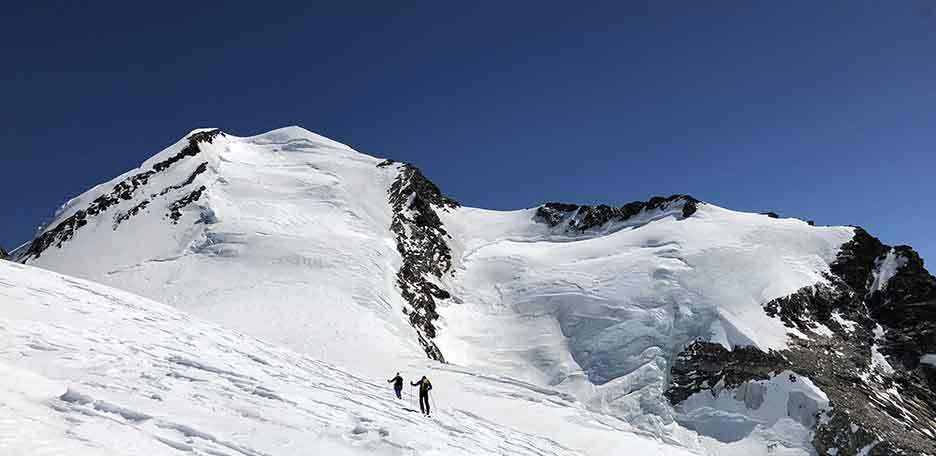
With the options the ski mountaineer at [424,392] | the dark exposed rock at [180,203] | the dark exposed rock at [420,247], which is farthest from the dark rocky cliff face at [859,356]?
the dark exposed rock at [180,203]

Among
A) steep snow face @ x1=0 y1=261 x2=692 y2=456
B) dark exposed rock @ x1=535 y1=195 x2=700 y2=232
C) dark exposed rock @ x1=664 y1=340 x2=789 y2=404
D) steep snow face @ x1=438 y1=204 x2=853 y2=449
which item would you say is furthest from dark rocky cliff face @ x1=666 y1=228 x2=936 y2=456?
dark exposed rock @ x1=535 y1=195 x2=700 y2=232

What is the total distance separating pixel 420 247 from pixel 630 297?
22219 mm

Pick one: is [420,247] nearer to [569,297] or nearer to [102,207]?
[569,297]

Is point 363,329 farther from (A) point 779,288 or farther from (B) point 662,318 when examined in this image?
(A) point 779,288

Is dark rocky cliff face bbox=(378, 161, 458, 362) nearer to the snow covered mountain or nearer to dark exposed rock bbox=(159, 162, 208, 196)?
the snow covered mountain

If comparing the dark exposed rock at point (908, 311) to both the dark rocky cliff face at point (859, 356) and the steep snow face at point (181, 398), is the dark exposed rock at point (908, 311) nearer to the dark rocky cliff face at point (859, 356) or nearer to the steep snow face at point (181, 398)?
the dark rocky cliff face at point (859, 356)

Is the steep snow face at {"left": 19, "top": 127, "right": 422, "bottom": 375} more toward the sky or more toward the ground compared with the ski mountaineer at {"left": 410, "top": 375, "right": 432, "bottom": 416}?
more toward the sky

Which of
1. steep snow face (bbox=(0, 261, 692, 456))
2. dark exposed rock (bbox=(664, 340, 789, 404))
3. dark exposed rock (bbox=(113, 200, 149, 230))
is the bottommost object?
steep snow face (bbox=(0, 261, 692, 456))

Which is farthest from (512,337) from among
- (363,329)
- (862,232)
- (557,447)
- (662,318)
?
(862,232)

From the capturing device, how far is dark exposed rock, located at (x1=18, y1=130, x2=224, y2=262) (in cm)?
5441

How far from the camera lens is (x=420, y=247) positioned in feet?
211

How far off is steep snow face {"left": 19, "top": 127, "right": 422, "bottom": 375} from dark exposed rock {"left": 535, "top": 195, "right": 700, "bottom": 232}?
21.3 meters

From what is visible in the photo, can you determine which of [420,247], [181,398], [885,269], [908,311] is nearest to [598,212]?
[420,247]

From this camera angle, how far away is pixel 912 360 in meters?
47.2
